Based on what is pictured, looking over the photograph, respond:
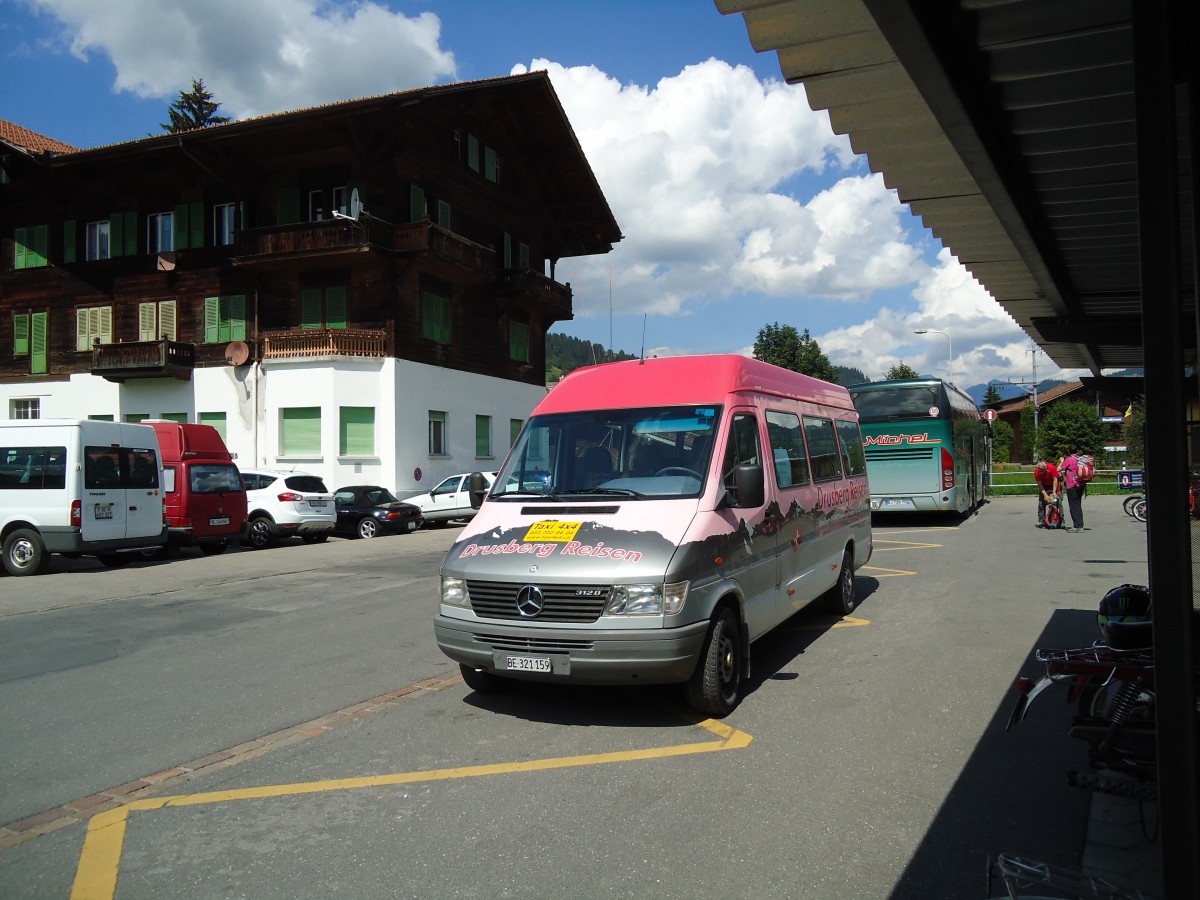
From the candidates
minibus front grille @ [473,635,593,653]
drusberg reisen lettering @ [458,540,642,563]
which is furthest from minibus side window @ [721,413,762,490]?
minibus front grille @ [473,635,593,653]

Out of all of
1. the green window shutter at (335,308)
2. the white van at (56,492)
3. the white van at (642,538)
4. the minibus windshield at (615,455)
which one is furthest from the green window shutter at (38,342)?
the minibus windshield at (615,455)

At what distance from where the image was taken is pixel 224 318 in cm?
3125

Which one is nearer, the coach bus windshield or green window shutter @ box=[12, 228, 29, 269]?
the coach bus windshield

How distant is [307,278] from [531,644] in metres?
27.3

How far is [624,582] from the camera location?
5.30 m

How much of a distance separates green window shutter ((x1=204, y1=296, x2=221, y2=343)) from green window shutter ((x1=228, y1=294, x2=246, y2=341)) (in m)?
0.52

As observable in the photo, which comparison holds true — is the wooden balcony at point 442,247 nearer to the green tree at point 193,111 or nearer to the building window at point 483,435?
the building window at point 483,435

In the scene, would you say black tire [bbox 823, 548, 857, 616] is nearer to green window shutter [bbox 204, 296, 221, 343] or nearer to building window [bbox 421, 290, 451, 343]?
building window [bbox 421, 290, 451, 343]

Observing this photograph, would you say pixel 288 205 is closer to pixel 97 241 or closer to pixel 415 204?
pixel 415 204

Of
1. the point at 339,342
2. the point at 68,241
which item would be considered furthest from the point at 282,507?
the point at 68,241

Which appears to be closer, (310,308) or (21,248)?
(310,308)

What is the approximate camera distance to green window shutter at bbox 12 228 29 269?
116 feet

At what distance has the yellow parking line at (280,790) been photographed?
368 centimetres

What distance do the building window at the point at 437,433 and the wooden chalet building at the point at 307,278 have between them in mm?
72
